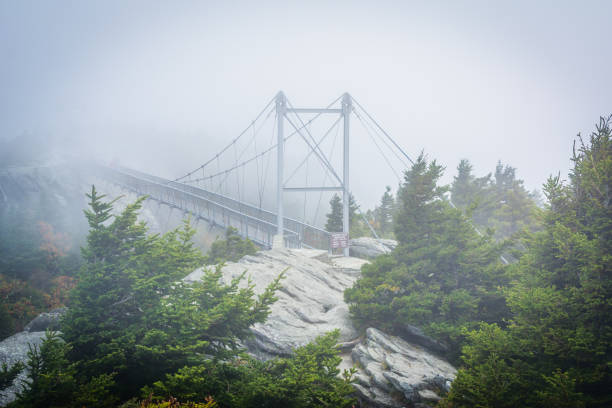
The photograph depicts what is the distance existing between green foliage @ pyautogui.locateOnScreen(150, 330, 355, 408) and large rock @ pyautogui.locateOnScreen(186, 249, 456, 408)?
0.54 m

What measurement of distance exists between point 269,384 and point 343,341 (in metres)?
4.70

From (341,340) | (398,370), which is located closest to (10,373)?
(398,370)

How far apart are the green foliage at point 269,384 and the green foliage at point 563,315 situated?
6.53ft

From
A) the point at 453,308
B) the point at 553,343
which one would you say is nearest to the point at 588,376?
the point at 553,343

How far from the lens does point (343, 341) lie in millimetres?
7941

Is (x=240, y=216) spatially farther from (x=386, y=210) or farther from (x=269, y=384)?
(x=386, y=210)

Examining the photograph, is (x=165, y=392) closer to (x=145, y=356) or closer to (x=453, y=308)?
(x=145, y=356)

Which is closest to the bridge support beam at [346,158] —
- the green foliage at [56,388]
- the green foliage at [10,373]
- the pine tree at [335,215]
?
the pine tree at [335,215]

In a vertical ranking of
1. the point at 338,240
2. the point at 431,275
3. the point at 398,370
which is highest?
the point at 431,275

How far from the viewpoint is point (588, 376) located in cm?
414

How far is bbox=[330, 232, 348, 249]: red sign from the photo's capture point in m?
16.0

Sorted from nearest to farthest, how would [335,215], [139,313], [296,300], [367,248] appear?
[139,313] < [296,300] < [367,248] < [335,215]

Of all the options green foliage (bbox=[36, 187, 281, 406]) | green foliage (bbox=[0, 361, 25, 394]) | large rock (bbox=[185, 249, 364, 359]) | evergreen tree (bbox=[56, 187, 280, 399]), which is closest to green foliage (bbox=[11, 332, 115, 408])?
green foliage (bbox=[36, 187, 281, 406])

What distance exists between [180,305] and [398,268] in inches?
244
